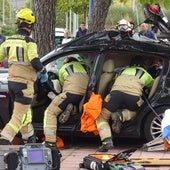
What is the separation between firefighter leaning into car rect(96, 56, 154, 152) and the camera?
26.7 feet

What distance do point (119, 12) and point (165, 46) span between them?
100ft

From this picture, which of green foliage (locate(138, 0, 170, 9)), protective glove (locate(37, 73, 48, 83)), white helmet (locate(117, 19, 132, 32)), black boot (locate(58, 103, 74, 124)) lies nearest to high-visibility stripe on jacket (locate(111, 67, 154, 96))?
black boot (locate(58, 103, 74, 124))

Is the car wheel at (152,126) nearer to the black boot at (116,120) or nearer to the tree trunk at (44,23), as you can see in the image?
the black boot at (116,120)

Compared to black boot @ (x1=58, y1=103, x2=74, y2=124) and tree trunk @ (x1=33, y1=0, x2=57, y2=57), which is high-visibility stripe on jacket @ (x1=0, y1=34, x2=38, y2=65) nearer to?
black boot @ (x1=58, y1=103, x2=74, y2=124)

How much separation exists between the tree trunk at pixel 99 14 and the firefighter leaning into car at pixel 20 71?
4014mm

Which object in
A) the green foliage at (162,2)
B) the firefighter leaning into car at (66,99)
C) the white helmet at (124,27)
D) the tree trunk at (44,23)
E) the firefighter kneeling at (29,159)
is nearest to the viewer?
the firefighter kneeling at (29,159)

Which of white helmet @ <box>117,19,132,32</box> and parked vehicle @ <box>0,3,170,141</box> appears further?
white helmet @ <box>117,19,132,32</box>

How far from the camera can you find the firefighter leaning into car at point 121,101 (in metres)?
8.14

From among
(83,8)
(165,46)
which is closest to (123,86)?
(165,46)

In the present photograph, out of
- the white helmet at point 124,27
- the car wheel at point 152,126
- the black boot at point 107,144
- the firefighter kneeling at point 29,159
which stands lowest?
the black boot at point 107,144

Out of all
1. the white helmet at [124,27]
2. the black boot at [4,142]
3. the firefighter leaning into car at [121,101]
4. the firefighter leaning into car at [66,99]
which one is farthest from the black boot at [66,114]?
the white helmet at [124,27]

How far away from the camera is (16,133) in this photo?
814cm

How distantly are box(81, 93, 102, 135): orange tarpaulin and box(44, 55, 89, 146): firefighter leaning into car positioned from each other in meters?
0.26

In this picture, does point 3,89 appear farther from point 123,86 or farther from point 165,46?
point 165,46
